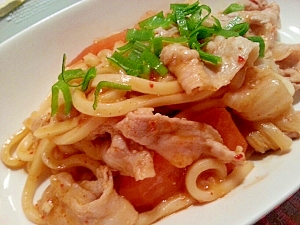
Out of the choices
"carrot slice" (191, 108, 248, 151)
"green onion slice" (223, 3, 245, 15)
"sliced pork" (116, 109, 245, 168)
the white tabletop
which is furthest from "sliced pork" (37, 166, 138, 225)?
the white tabletop

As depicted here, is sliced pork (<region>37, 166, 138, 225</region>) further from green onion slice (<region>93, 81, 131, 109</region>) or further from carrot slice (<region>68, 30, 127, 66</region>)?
carrot slice (<region>68, 30, 127, 66</region>)

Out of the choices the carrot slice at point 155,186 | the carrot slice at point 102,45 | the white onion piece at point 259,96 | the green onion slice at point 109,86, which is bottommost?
the carrot slice at point 155,186

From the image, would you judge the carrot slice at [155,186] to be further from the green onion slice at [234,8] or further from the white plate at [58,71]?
the green onion slice at [234,8]

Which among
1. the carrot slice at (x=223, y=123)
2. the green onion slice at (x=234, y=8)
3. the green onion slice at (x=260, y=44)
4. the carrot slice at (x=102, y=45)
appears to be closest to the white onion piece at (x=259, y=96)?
the carrot slice at (x=223, y=123)

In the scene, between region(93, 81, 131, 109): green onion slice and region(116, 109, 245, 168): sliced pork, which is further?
region(93, 81, 131, 109): green onion slice

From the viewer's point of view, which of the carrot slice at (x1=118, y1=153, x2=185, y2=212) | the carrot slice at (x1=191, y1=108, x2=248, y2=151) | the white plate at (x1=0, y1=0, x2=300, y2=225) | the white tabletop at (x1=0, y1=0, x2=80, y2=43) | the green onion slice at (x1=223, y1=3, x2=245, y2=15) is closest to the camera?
the white plate at (x1=0, y1=0, x2=300, y2=225)
